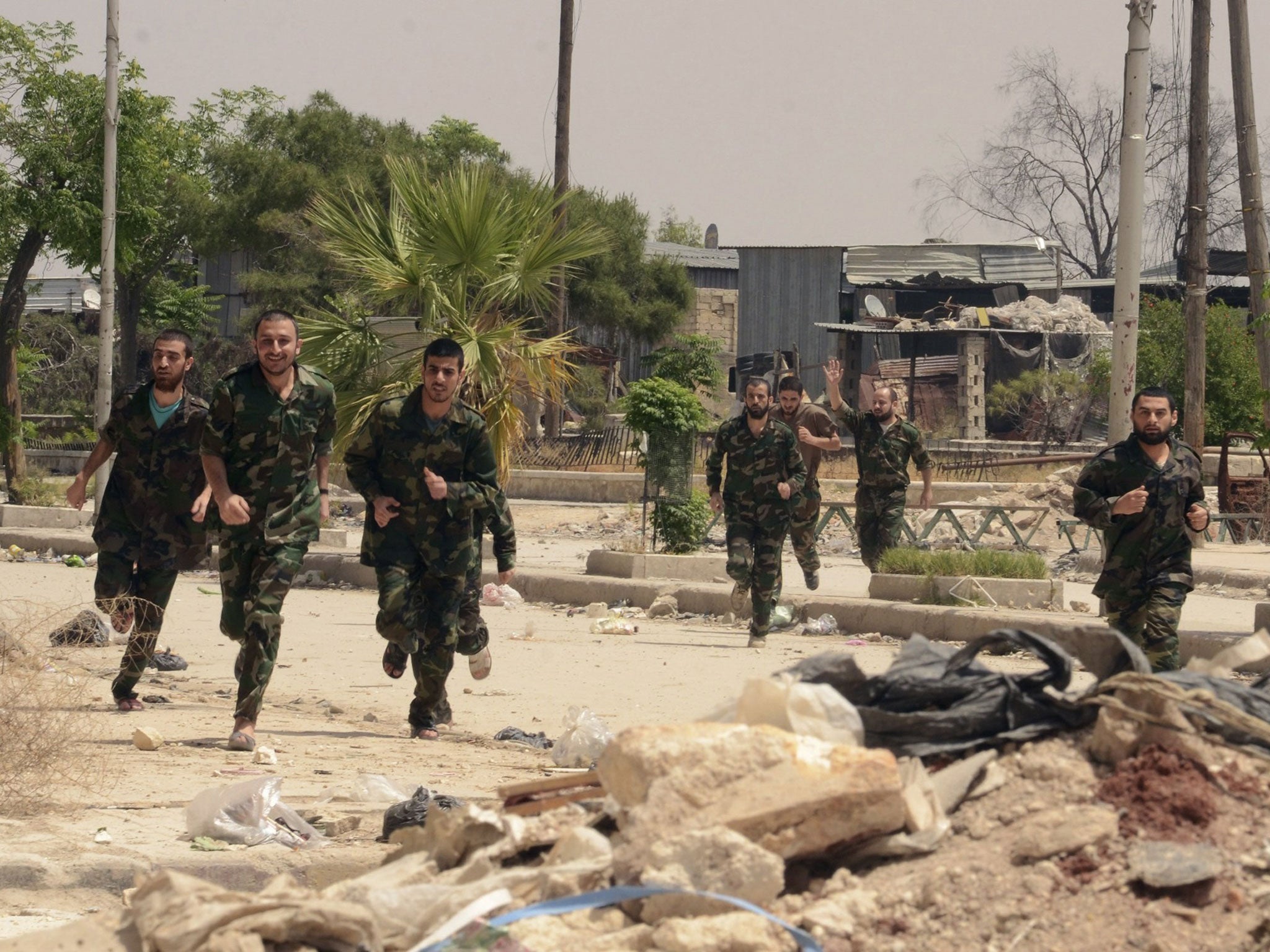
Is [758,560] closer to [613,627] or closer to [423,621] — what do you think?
[613,627]

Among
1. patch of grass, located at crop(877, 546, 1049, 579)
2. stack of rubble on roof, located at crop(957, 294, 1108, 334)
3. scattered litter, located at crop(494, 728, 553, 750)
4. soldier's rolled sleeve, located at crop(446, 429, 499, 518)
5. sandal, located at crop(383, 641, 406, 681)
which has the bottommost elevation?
scattered litter, located at crop(494, 728, 553, 750)

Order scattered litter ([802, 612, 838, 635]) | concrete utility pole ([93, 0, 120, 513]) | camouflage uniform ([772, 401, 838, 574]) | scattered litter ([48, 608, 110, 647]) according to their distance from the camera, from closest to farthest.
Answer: scattered litter ([48, 608, 110, 647]), scattered litter ([802, 612, 838, 635]), camouflage uniform ([772, 401, 838, 574]), concrete utility pole ([93, 0, 120, 513])

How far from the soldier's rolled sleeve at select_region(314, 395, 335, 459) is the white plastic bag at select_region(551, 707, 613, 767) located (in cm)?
166

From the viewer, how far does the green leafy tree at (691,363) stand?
2945 cm

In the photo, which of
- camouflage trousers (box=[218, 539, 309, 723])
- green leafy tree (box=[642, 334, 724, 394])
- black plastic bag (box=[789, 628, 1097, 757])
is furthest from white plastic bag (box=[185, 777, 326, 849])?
green leafy tree (box=[642, 334, 724, 394])

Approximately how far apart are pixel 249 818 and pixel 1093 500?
391cm

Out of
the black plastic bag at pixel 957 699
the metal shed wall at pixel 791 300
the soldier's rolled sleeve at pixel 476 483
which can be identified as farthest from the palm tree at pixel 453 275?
the metal shed wall at pixel 791 300

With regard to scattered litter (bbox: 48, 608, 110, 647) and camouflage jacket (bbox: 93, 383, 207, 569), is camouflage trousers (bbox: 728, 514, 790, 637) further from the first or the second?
camouflage jacket (bbox: 93, 383, 207, 569)

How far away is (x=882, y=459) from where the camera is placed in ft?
41.8

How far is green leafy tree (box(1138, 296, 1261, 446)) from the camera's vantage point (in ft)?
92.9

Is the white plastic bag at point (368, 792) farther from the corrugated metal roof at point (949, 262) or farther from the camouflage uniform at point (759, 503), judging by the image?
the corrugated metal roof at point (949, 262)

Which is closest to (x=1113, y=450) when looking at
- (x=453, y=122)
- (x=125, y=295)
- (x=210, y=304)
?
(x=125, y=295)

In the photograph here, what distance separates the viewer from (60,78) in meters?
28.2

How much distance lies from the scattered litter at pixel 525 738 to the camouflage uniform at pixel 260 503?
1.11 m
